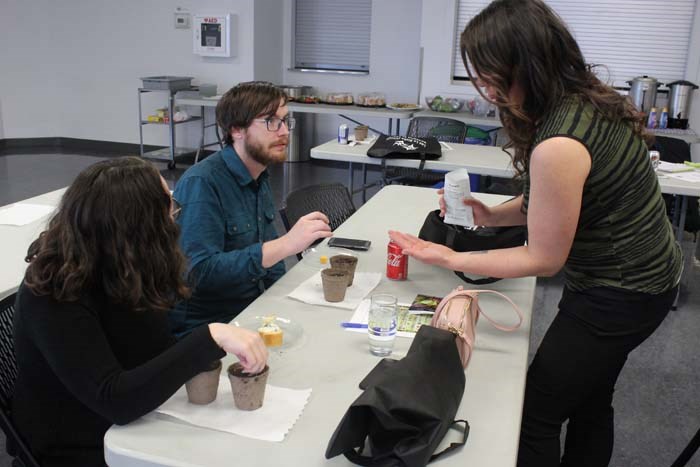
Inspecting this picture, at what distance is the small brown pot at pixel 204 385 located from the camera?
1.24 m

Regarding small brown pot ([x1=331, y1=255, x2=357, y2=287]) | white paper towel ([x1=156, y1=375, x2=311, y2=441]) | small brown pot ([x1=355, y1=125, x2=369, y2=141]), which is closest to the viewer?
white paper towel ([x1=156, y1=375, x2=311, y2=441])

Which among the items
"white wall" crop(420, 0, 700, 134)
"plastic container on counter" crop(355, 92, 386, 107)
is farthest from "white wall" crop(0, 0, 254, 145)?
"white wall" crop(420, 0, 700, 134)

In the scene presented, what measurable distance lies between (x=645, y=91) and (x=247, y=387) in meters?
5.82

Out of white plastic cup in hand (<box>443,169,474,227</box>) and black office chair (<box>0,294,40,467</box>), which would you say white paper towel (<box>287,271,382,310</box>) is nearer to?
white plastic cup in hand (<box>443,169,474,227</box>)

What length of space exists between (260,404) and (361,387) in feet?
0.71

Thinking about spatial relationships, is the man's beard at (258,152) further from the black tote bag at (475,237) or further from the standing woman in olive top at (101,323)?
the standing woman in olive top at (101,323)

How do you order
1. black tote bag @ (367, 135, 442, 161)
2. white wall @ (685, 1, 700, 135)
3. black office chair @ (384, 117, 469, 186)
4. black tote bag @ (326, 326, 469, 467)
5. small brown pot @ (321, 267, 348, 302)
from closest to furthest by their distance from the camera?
black tote bag @ (326, 326, 469, 467) < small brown pot @ (321, 267, 348, 302) < black tote bag @ (367, 135, 442, 161) < black office chair @ (384, 117, 469, 186) < white wall @ (685, 1, 700, 135)

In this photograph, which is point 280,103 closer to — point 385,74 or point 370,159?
point 370,159

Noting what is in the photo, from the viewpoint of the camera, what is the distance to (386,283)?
1.96 metres

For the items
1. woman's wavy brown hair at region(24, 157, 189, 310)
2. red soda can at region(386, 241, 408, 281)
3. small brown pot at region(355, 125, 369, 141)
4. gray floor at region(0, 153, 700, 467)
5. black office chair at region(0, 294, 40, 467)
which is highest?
woman's wavy brown hair at region(24, 157, 189, 310)

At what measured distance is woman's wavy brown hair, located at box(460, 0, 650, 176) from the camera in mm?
1373

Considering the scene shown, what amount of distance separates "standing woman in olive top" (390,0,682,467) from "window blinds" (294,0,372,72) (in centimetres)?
635

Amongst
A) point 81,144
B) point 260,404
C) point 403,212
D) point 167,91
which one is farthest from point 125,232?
point 81,144

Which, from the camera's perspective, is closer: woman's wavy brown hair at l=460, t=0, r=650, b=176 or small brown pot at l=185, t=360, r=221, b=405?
small brown pot at l=185, t=360, r=221, b=405
